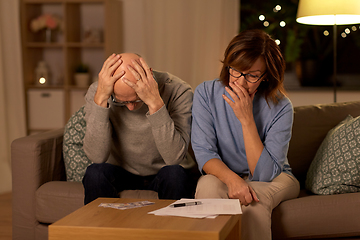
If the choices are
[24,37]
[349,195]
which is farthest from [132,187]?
[24,37]

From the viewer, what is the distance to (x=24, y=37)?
3.48 m

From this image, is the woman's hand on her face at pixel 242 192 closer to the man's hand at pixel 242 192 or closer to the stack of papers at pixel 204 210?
the man's hand at pixel 242 192

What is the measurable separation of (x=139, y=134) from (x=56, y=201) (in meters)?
0.48

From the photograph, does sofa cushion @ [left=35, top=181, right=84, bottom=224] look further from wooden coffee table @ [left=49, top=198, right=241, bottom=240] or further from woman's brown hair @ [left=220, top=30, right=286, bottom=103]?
woman's brown hair @ [left=220, top=30, right=286, bottom=103]

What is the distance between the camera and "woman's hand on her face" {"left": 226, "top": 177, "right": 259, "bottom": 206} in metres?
1.35

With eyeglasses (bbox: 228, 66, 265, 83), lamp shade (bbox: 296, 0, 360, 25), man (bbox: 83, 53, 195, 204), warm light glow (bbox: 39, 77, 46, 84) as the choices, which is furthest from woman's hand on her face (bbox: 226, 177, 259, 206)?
warm light glow (bbox: 39, 77, 46, 84)

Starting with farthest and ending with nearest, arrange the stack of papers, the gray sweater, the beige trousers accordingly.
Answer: the gray sweater < the beige trousers < the stack of papers

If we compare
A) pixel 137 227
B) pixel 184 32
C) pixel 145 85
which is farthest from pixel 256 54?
pixel 184 32

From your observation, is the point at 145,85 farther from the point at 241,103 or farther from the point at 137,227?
the point at 137,227

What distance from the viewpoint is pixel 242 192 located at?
136 centimetres

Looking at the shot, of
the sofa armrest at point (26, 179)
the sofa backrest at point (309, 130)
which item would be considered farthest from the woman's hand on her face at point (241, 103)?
the sofa armrest at point (26, 179)

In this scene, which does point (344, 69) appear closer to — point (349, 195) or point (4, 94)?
point (349, 195)

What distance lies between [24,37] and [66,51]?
1.28 feet

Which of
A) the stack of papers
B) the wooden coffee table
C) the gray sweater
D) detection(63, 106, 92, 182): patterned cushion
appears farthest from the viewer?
detection(63, 106, 92, 182): patterned cushion
